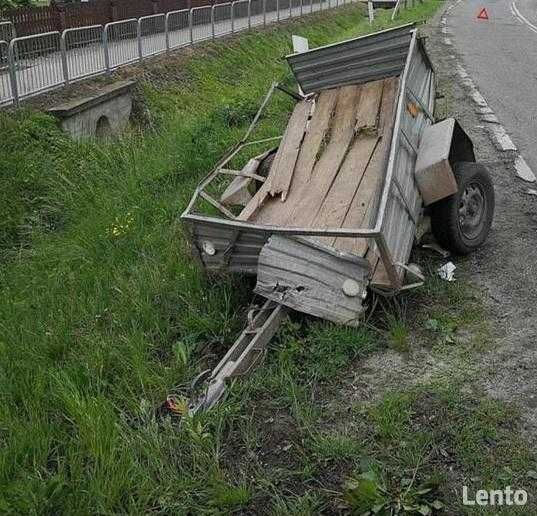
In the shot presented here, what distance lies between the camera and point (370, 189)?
5383mm

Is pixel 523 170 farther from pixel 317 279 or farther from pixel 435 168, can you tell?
pixel 317 279

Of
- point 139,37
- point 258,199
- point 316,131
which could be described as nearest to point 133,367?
point 258,199

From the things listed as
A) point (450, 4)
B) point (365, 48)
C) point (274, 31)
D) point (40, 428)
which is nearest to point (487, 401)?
point (40, 428)

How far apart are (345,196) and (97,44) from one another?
11.1 meters

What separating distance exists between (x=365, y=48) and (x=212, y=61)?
45.1 feet

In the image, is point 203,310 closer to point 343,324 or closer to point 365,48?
point 343,324

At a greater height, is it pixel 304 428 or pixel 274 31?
pixel 304 428

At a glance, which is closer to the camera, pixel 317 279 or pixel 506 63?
pixel 317 279

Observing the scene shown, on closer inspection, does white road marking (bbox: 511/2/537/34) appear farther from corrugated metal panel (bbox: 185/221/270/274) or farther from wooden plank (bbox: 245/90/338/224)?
corrugated metal panel (bbox: 185/221/270/274)

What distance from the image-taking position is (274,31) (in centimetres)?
2498

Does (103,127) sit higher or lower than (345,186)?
lower

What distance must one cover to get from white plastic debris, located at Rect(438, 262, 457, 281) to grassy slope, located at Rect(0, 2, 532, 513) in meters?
0.92

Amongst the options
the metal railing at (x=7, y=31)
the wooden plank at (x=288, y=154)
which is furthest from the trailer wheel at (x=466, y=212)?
the metal railing at (x=7, y=31)

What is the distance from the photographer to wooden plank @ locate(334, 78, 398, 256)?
495 cm
